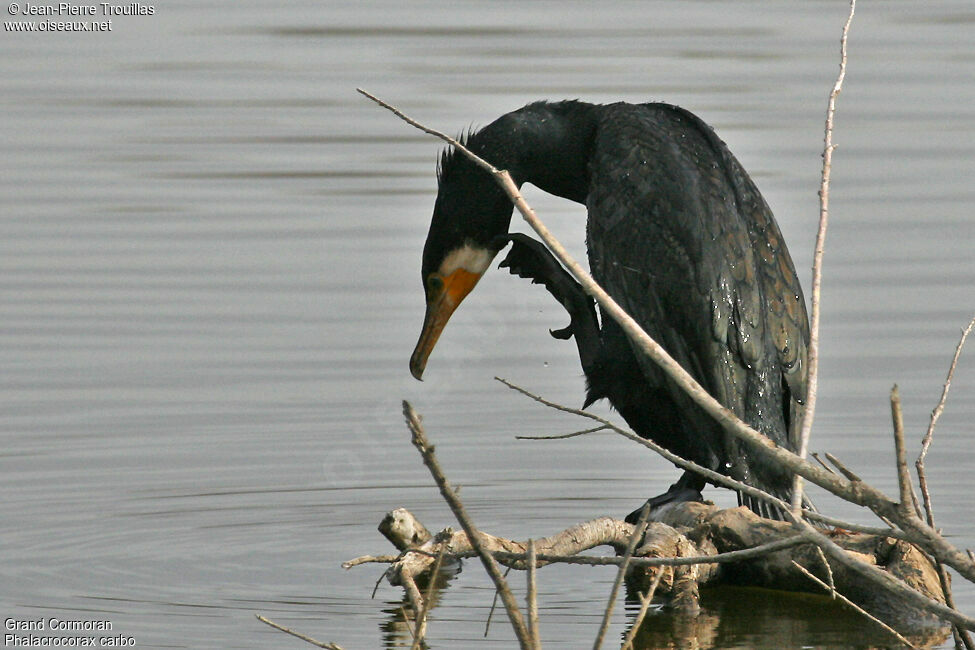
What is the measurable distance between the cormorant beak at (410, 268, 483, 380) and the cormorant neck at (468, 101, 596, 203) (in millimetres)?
397

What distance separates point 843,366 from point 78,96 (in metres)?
7.50

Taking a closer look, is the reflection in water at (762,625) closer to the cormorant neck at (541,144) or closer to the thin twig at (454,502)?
the cormorant neck at (541,144)

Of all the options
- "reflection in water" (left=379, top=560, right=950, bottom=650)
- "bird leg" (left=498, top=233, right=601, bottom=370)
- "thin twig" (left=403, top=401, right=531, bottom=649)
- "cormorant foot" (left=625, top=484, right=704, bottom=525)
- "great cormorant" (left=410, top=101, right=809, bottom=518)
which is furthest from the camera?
"bird leg" (left=498, top=233, right=601, bottom=370)

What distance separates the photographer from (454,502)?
12.3 feet

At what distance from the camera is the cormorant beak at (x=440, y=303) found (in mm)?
7074

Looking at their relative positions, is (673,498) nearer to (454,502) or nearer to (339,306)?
(454,502)

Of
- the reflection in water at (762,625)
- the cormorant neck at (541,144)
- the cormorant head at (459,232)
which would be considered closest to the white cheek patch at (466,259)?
the cormorant head at (459,232)

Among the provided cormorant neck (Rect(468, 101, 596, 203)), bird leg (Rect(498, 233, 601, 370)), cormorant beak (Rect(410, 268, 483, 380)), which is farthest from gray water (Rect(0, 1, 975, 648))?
cormorant neck (Rect(468, 101, 596, 203))

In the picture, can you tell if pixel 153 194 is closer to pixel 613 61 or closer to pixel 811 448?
pixel 613 61

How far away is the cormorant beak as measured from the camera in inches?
279

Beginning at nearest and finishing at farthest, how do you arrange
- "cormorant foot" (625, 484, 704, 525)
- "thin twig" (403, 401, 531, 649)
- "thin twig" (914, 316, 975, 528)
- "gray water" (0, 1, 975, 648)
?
"thin twig" (403, 401, 531, 649) < "thin twig" (914, 316, 975, 528) < "gray water" (0, 1, 975, 648) < "cormorant foot" (625, 484, 704, 525)

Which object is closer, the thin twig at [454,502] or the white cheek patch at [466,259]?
the thin twig at [454,502]

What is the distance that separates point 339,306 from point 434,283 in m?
2.52

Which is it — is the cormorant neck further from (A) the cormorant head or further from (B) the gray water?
(B) the gray water
